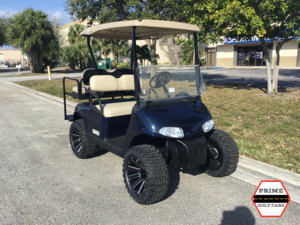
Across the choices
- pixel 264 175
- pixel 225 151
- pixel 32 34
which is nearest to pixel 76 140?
pixel 225 151

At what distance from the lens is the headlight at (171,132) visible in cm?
273

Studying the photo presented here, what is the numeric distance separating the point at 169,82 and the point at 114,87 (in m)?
1.16

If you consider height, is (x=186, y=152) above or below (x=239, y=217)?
above

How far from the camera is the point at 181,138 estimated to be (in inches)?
108

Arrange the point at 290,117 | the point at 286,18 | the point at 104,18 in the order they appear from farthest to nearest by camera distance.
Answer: the point at 104,18 < the point at 286,18 < the point at 290,117

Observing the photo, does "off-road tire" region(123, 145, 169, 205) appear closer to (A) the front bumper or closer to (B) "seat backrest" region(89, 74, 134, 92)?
(A) the front bumper

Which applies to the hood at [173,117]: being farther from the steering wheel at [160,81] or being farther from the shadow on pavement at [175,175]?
the shadow on pavement at [175,175]

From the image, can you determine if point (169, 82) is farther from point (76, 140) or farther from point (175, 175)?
point (76, 140)

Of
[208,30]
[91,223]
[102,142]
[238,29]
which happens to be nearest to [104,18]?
[208,30]

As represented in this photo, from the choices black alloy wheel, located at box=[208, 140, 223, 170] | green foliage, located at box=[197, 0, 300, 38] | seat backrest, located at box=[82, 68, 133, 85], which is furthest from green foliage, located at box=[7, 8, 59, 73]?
black alloy wheel, located at box=[208, 140, 223, 170]

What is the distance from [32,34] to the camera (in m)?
20.8

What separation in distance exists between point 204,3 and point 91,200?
7.60 m

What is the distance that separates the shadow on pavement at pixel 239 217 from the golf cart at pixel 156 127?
544 millimetres

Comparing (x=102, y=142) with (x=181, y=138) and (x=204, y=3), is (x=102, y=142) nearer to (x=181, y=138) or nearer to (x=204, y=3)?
(x=181, y=138)
